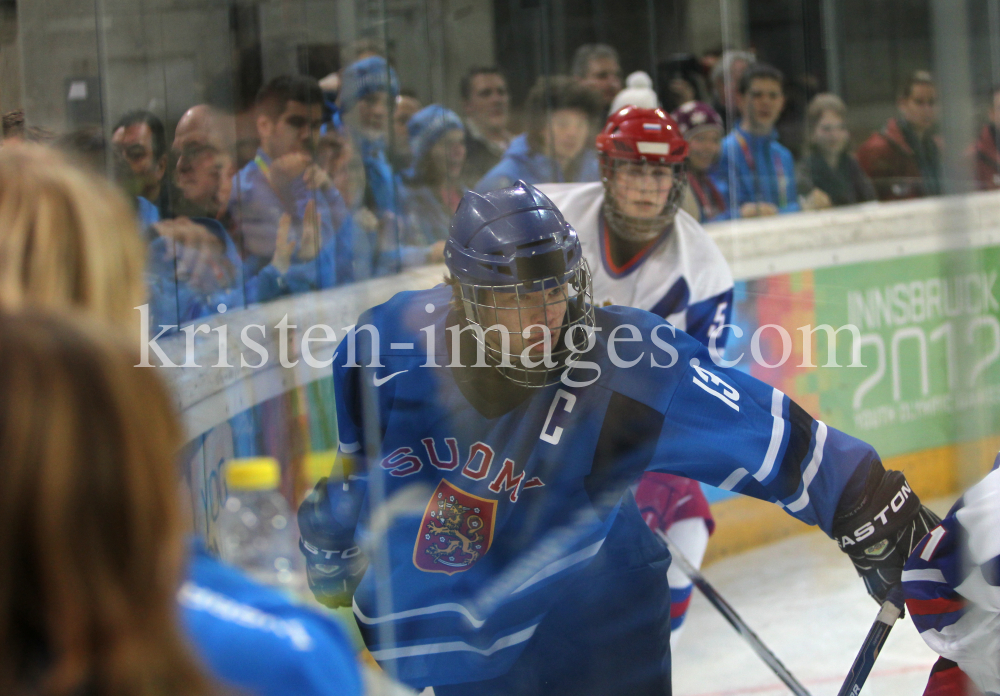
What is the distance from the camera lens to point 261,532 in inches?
57.3

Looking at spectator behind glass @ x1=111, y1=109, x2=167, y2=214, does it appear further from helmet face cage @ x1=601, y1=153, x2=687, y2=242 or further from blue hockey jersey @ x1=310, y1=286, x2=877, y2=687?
helmet face cage @ x1=601, y1=153, x2=687, y2=242

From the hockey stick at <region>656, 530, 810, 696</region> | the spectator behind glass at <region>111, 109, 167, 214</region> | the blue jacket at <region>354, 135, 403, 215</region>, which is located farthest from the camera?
the hockey stick at <region>656, 530, 810, 696</region>

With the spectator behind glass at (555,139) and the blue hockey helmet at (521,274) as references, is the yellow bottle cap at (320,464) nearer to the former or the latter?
the blue hockey helmet at (521,274)

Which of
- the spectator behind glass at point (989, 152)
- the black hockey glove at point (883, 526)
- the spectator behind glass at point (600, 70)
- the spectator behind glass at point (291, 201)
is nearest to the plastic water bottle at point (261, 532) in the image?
the spectator behind glass at point (291, 201)

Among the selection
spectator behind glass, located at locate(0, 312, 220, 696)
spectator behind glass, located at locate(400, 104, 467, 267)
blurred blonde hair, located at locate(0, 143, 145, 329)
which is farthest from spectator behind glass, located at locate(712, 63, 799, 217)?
spectator behind glass, located at locate(0, 312, 220, 696)

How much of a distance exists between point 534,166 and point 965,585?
166 cm

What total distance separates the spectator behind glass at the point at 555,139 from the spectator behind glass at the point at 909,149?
796 millimetres

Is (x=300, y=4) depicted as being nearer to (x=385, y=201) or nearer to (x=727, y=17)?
(x=385, y=201)

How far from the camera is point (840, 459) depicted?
4.72 feet

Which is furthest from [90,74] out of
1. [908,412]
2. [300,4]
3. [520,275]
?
[908,412]

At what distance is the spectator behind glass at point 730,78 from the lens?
304 cm

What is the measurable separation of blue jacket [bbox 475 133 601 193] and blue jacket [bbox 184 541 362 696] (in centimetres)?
196

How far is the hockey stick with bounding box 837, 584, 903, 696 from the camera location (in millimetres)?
1417

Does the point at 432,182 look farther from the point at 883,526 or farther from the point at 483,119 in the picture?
the point at 883,526
